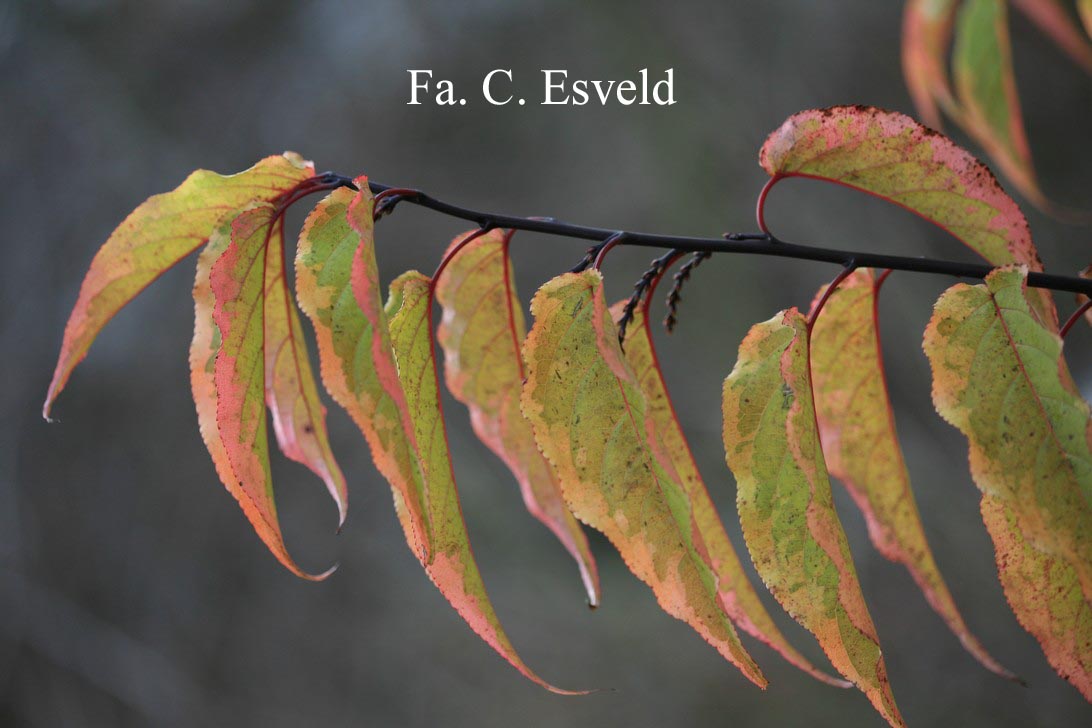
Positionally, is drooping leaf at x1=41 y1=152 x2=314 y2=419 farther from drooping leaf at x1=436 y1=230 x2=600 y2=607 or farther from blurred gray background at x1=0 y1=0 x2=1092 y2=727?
blurred gray background at x1=0 y1=0 x2=1092 y2=727

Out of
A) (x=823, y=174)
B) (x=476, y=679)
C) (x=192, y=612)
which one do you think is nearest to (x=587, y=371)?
(x=823, y=174)

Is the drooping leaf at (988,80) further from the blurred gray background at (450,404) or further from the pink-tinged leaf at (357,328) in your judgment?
the blurred gray background at (450,404)

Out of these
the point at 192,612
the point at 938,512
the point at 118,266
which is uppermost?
the point at 118,266

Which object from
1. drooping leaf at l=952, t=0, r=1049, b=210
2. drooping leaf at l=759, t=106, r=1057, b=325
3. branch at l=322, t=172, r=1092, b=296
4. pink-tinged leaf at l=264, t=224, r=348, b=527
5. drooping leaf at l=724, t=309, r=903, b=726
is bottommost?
drooping leaf at l=724, t=309, r=903, b=726

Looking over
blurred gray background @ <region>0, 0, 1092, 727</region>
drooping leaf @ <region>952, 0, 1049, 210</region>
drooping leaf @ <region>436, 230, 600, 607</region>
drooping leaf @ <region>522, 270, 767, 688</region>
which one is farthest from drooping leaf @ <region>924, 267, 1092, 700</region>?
blurred gray background @ <region>0, 0, 1092, 727</region>

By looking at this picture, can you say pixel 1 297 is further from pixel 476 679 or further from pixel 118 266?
pixel 118 266
